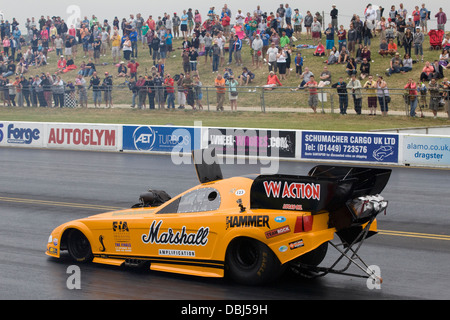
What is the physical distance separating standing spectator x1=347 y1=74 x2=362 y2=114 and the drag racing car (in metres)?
20.2

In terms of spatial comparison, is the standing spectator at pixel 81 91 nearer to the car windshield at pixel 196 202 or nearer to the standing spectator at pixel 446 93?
the standing spectator at pixel 446 93

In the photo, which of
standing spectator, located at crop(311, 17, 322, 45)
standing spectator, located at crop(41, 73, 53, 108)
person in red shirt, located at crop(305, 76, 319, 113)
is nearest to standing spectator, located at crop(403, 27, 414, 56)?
person in red shirt, located at crop(305, 76, 319, 113)

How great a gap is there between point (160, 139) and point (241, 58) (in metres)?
12.1

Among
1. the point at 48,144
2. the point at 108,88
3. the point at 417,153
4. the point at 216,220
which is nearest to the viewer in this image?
the point at 216,220

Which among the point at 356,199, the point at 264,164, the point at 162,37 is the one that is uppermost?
the point at 162,37

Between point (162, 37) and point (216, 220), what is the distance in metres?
30.5

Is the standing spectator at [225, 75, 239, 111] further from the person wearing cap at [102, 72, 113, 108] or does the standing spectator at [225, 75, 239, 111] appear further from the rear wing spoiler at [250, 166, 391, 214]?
the rear wing spoiler at [250, 166, 391, 214]

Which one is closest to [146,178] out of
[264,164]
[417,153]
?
[264,164]

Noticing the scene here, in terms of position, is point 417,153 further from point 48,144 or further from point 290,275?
point 48,144

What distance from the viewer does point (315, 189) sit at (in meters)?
8.46

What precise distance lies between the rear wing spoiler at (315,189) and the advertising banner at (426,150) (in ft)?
44.5

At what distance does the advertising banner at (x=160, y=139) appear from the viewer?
84.0 ft

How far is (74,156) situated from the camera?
26.1m

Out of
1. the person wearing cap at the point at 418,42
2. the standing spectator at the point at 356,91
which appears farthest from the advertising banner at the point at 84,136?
the person wearing cap at the point at 418,42
